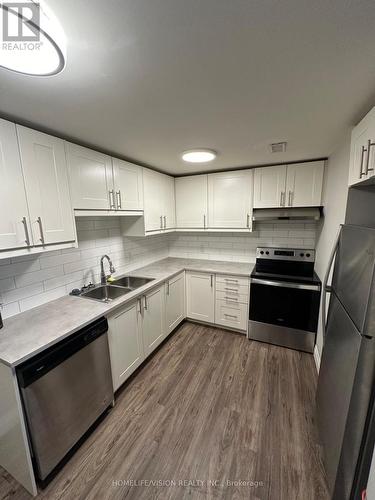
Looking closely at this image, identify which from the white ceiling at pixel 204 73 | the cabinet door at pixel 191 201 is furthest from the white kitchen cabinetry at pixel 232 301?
the white ceiling at pixel 204 73

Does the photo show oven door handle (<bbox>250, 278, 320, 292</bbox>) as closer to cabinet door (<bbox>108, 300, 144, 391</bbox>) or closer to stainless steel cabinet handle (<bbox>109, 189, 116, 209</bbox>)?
cabinet door (<bbox>108, 300, 144, 391</bbox>)

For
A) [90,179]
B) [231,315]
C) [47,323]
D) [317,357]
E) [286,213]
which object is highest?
[90,179]

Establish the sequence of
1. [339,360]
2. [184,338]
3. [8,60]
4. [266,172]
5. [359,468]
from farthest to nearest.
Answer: [184,338], [266,172], [339,360], [359,468], [8,60]

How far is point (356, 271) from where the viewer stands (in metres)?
1.04

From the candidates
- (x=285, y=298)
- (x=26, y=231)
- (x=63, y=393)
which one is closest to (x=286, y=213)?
(x=285, y=298)

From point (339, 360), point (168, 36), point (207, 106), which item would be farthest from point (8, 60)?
point (339, 360)

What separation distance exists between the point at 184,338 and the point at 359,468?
6.50 ft

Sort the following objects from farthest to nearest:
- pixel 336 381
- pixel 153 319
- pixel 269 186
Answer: pixel 269 186 → pixel 153 319 → pixel 336 381

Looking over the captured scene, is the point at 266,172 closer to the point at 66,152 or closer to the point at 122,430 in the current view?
the point at 66,152

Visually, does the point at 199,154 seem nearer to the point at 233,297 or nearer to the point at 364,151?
the point at 364,151

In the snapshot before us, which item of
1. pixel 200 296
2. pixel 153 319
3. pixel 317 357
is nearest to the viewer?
pixel 317 357

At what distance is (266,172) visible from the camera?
255 cm

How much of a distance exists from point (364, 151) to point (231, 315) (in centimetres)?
221

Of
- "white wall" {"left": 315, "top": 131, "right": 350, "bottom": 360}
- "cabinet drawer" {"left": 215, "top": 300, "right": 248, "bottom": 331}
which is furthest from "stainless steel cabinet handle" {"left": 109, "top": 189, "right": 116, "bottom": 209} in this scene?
"white wall" {"left": 315, "top": 131, "right": 350, "bottom": 360}
